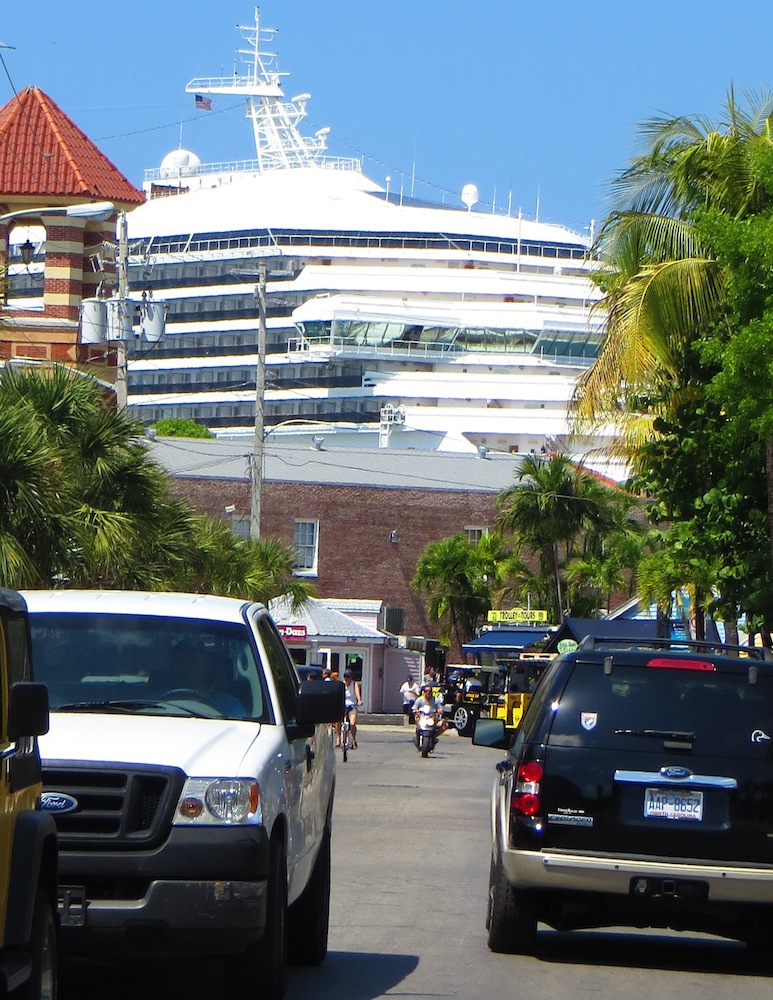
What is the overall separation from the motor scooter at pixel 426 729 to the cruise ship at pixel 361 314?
2772 inches

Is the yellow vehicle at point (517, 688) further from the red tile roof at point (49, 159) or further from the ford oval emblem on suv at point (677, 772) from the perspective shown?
the ford oval emblem on suv at point (677, 772)

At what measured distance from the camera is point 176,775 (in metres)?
7.31

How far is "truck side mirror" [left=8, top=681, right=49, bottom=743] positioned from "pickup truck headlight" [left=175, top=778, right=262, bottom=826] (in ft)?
5.63

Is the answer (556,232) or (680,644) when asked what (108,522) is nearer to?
(680,644)

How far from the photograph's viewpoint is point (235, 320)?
410 ft

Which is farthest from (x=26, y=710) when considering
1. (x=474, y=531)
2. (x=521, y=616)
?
(x=474, y=531)

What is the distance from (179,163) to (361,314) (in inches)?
1609

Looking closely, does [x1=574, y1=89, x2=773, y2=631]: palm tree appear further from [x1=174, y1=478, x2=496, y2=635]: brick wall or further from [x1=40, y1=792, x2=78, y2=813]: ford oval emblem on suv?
[x1=174, y1=478, x2=496, y2=635]: brick wall

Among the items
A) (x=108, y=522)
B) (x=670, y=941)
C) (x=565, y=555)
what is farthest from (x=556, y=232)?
(x=670, y=941)

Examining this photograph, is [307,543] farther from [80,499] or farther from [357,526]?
[80,499]

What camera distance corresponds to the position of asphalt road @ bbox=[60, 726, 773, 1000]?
859 cm

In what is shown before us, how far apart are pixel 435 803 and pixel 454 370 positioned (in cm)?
9321

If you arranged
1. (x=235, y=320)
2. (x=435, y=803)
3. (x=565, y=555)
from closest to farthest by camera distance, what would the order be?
(x=435, y=803)
(x=565, y=555)
(x=235, y=320)

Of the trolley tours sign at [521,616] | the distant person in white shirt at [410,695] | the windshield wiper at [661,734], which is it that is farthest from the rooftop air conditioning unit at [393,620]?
the windshield wiper at [661,734]
